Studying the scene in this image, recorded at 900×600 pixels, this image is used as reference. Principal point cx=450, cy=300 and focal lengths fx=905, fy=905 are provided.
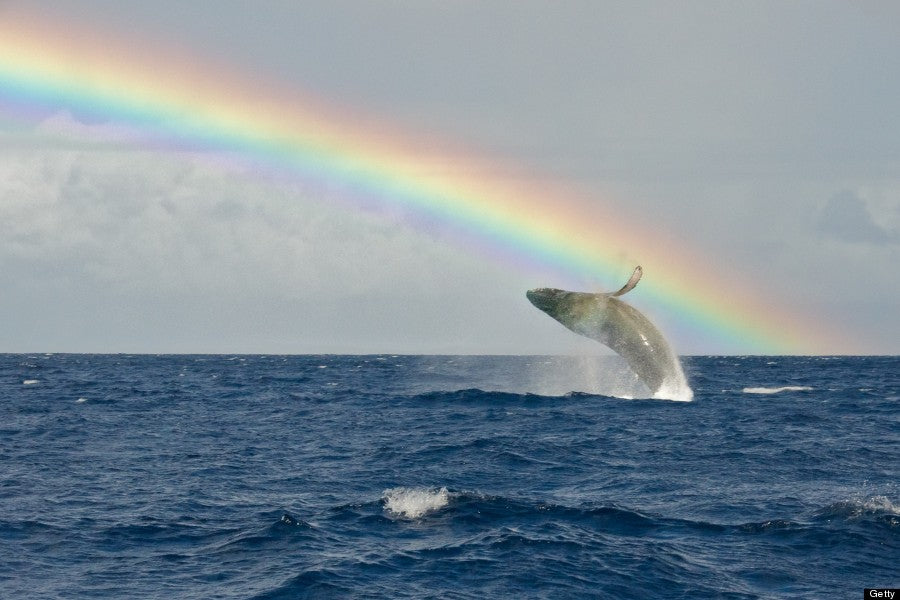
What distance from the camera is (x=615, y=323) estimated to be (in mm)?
30484

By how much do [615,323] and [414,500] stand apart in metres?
12.9

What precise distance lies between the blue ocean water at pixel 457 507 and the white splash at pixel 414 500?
0.07 m

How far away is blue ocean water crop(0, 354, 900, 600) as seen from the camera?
14.8 meters

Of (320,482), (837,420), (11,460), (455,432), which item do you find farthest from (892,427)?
(11,460)

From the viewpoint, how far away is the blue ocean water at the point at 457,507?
1478 cm

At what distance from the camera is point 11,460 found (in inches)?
1121

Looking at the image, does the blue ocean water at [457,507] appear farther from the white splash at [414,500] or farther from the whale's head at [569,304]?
the whale's head at [569,304]

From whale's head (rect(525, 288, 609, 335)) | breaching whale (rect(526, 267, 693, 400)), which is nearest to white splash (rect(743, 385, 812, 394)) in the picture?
breaching whale (rect(526, 267, 693, 400))

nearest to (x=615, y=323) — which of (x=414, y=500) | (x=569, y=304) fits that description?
(x=569, y=304)

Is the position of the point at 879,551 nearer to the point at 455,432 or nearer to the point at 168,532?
the point at 168,532

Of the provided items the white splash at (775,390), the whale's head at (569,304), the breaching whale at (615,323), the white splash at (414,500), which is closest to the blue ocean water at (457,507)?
the white splash at (414,500)

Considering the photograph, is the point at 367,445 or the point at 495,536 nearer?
the point at 495,536

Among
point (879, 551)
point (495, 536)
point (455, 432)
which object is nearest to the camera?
point (879, 551)

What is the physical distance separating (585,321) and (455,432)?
7.66 m
